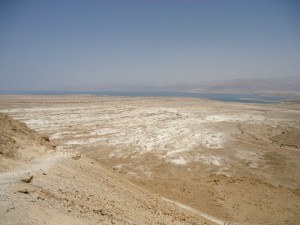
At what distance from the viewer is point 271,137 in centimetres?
2444

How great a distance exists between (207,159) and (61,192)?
12.1 meters

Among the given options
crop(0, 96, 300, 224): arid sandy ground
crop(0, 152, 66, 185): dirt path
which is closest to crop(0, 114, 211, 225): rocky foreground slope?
crop(0, 152, 66, 185): dirt path

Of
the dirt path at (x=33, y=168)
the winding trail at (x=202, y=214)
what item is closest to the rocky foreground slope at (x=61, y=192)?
the dirt path at (x=33, y=168)

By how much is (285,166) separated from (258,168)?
6.41ft

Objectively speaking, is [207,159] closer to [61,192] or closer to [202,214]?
[202,214]

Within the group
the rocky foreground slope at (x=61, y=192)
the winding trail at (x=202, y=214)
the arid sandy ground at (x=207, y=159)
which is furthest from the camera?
the arid sandy ground at (x=207, y=159)

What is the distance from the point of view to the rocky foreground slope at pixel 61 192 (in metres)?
5.84

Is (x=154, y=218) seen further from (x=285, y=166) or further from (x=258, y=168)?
(x=285, y=166)

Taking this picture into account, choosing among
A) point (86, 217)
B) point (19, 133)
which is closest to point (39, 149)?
point (19, 133)

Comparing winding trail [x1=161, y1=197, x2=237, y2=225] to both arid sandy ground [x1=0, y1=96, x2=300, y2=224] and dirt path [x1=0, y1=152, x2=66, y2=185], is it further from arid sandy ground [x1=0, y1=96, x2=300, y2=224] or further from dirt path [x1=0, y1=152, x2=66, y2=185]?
dirt path [x1=0, y1=152, x2=66, y2=185]

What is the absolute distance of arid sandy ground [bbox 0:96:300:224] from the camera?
10.7m

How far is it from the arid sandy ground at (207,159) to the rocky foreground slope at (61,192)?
209 cm

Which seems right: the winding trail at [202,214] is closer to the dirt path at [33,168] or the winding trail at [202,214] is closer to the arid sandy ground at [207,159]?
the arid sandy ground at [207,159]

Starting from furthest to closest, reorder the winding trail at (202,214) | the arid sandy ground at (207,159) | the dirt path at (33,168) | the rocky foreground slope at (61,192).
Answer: the arid sandy ground at (207,159)
the winding trail at (202,214)
the dirt path at (33,168)
the rocky foreground slope at (61,192)
